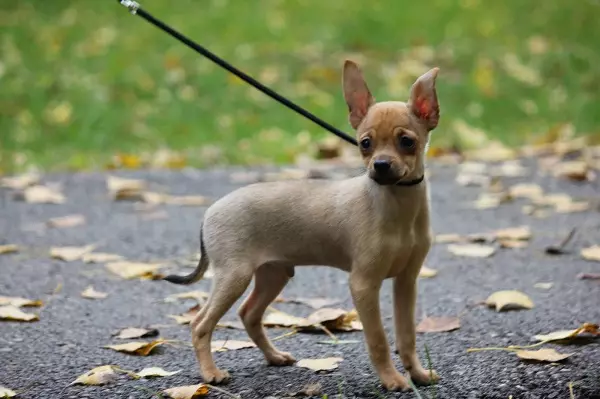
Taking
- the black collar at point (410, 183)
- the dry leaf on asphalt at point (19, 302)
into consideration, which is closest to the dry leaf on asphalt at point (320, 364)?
the black collar at point (410, 183)

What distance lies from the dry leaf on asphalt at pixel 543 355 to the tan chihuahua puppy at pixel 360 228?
14.0 inches

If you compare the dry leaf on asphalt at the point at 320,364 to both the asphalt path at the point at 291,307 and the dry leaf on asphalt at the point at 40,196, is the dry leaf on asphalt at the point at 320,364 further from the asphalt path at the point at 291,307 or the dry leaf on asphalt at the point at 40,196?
the dry leaf on asphalt at the point at 40,196

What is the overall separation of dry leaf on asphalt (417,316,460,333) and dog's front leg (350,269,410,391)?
794 millimetres

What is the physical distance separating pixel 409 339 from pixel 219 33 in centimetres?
839

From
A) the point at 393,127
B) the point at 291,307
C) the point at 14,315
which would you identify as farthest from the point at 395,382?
the point at 14,315

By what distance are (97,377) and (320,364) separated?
69cm

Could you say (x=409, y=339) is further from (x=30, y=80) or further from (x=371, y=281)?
(x=30, y=80)

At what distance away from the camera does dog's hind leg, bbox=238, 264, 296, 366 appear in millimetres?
3199

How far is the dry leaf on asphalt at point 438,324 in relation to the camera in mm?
3650

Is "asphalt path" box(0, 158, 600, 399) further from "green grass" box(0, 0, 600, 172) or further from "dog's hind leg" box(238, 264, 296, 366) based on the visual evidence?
"green grass" box(0, 0, 600, 172)

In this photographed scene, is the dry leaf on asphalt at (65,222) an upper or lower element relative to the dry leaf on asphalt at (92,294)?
upper

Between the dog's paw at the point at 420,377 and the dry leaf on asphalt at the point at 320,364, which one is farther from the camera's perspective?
the dry leaf on asphalt at the point at 320,364

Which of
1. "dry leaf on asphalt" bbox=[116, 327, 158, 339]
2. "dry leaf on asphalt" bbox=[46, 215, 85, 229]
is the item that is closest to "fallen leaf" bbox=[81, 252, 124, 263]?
"dry leaf on asphalt" bbox=[46, 215, 85, 229]

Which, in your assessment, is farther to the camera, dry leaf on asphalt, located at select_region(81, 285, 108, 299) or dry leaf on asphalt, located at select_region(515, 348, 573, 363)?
dry leaf on asphalt, located at select_region(81, 285, 108, 299)
